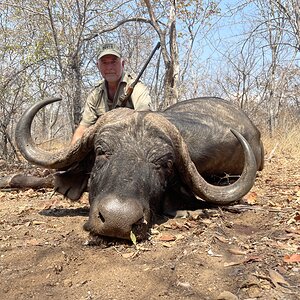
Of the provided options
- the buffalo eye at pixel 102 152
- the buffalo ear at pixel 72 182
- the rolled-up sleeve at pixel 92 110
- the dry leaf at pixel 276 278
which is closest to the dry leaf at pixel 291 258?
the dry leaf at pixel 276 278

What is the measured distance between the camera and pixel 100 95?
5.68m

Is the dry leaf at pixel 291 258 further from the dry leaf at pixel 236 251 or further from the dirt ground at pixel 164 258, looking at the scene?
the dry leaf at pixel 236 251

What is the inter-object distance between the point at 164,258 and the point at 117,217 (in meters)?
0.41

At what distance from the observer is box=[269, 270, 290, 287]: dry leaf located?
6.74 ft

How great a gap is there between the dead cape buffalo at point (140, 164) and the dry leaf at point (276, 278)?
949 mm

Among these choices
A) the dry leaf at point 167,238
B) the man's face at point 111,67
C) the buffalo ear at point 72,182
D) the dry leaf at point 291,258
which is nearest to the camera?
the dry leaf at point 291,258

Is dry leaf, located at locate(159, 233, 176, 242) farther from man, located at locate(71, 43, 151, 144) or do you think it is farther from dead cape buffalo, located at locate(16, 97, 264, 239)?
man, located at locate(71, 43, 151, 144)

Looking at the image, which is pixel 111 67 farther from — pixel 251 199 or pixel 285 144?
pixel 285 144

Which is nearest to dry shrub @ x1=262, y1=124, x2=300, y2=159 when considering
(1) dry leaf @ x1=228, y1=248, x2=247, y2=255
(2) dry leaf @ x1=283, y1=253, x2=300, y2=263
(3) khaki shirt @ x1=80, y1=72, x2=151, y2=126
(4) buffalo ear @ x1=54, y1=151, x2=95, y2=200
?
(3) khaki shirt @ x1=80, y1=72, x2=151, y2=126

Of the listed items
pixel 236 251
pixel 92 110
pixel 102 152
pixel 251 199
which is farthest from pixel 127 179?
pixel 92 110

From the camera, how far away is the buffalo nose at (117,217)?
2.64m

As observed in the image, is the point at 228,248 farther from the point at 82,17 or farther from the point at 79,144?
the point at 82,17

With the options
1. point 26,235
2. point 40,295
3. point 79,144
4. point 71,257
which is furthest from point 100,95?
point 40,295

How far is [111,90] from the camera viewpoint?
224 inches
